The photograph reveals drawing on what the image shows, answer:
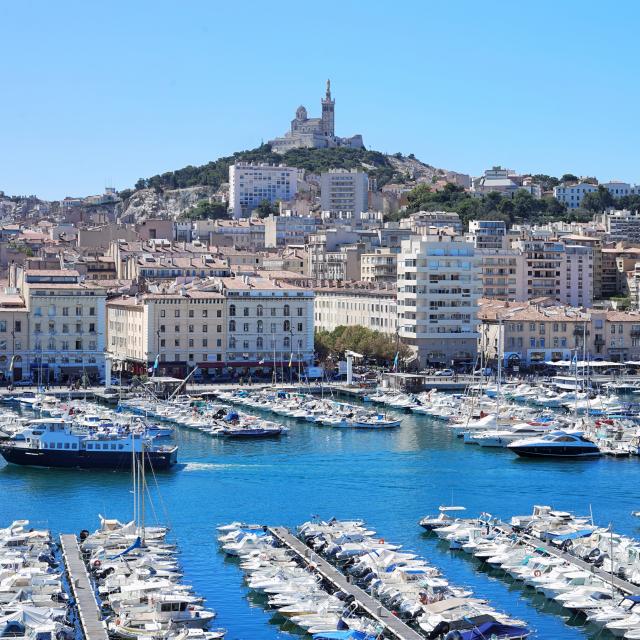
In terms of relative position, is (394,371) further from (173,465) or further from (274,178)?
(274,178)

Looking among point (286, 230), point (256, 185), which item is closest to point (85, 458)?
point (286, 230)

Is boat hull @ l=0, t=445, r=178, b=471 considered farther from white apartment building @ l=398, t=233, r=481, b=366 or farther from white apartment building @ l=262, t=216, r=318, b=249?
white apartment building @ l=262, t=216, r=318, b=249

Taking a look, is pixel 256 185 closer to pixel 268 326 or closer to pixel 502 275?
pixel 502 275

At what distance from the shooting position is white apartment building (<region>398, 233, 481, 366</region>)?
7512 centimetres

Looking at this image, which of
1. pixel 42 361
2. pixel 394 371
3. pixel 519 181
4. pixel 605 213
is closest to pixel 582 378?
pixel 394 371

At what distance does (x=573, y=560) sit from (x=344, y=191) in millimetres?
114378

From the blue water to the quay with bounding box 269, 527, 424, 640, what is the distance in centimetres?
146

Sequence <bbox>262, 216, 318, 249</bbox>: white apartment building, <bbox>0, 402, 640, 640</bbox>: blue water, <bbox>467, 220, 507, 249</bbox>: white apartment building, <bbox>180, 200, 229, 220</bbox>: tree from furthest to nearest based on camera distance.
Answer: <bbox>180, 200, 229, 220</bbox>: tree
<bbox>262, 216, 318, 249</bbox>: white apartment building
<bbox>467, 220, 507, 249</bbox>: white apartment building
<bbox>0, 402, 640, 640</bbox>: blue water

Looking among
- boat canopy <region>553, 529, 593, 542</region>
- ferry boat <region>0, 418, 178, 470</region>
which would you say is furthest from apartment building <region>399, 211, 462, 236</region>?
boat canopy <region>553, 529, 593, 542</region>

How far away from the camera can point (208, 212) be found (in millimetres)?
148500

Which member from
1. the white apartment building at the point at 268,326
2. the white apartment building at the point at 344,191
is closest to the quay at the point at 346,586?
the white apartment building at the point at 268,326

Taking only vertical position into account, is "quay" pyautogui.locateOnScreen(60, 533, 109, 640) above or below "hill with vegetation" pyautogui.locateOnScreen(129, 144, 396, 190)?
below

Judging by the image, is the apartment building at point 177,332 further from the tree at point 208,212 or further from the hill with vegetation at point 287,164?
the hill with vegetation at point 287,164

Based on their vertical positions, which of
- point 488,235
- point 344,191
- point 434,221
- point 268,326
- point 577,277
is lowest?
point 268,326
